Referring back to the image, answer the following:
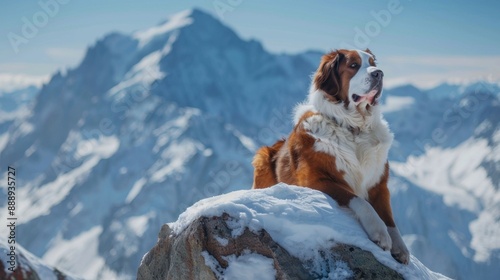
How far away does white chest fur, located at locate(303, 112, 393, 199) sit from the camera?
8977 millimetres

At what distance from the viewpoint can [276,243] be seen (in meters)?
7.88

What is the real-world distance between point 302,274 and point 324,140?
2249mm

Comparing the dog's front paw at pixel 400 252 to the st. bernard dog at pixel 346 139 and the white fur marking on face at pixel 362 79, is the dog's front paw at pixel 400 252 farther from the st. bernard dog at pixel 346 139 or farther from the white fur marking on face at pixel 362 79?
the white fur marking on face at pixel 362 79

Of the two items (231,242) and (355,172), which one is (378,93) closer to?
(355,172)

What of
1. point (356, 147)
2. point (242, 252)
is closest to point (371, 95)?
point (356, 147)

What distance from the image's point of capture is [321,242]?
26.4 feet

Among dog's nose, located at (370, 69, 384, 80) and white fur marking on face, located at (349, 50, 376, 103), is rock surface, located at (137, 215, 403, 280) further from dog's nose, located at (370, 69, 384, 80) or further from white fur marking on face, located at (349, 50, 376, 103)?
dog's nose, located at (370, 69, 384, 80)

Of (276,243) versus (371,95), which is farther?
(371,95)

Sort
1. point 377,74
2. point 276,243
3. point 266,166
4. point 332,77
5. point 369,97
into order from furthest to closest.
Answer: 1. point 266,166
2. point 332,77
3. point 369,97
4. point 377,74
5. point 276,243

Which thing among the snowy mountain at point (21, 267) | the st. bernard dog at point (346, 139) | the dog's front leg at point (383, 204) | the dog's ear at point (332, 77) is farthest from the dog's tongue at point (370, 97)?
the snowy mountain at point (21, 267)

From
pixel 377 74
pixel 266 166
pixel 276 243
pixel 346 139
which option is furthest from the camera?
pixel 266 166

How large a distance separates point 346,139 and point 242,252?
2.55m

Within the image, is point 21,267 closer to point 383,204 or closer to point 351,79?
point 383,204

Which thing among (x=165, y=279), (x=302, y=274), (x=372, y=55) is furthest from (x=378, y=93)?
(x=165, y=279)
